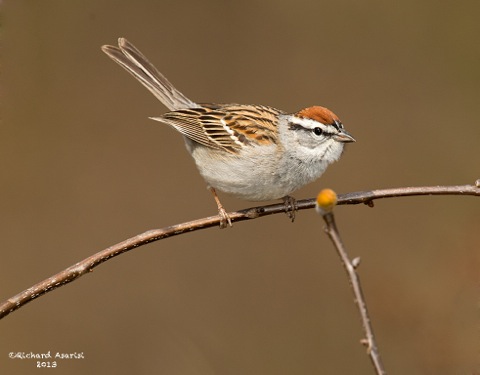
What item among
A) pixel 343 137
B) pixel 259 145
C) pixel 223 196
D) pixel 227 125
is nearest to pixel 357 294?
pixel 343 137

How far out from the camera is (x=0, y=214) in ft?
24.5

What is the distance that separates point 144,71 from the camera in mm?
5707

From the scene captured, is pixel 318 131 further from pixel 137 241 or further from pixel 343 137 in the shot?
pixel 137 241

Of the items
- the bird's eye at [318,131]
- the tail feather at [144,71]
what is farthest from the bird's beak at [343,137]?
the tail feather at [144,71]

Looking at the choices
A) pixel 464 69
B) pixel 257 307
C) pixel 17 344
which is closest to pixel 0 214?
pixel 17 344

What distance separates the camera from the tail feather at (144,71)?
18.5 feet

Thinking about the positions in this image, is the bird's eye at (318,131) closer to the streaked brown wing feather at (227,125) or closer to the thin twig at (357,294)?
A: the streaked brown wing feather at (227,125)

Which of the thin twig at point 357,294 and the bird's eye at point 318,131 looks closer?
the thin twig at point 357,294

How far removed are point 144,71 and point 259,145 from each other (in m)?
1.43

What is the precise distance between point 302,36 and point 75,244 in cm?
379

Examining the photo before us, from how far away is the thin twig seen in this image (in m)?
2.07

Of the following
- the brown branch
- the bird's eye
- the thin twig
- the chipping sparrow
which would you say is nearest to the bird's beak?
the chipping sparrow

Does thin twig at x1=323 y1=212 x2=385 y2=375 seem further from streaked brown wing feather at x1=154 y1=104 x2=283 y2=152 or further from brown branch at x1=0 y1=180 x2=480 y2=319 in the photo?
streaked brown wing feather at x1=154 y1=104 x2=283 y2=152

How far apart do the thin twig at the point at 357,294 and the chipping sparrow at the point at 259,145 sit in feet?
6.70
